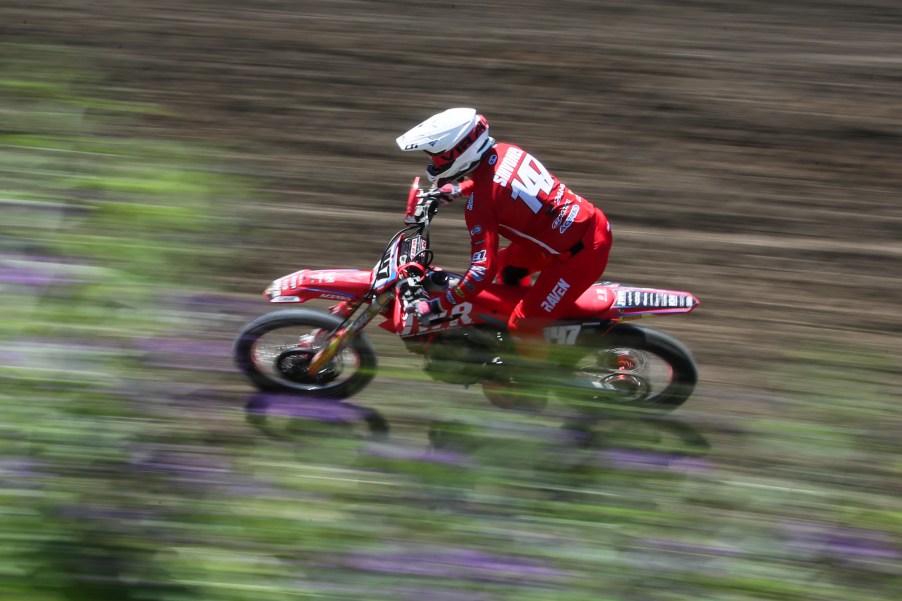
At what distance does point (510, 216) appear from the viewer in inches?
257

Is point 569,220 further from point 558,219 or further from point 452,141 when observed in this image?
point 452,141

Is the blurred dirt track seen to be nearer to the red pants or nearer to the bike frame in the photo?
the bike frame

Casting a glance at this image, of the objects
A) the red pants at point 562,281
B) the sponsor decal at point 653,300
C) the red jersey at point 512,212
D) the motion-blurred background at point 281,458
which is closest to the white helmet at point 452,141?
the red jersey at point 512,212

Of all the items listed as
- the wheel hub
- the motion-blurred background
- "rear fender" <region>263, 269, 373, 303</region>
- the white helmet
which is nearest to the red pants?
the white helmet

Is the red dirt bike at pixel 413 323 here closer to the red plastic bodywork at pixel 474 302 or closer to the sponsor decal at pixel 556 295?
the red plastic bodywork at pixel 474 302

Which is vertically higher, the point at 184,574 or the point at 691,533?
the point at 691,533

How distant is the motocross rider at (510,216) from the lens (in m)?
6.32

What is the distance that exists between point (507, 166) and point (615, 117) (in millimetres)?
4656

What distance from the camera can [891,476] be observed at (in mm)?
2936

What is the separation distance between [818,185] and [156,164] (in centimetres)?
805

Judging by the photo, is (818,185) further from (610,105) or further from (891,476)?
(891,476)

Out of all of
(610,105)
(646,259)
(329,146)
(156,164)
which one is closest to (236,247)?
(156,164)

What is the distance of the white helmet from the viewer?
625 centimetres

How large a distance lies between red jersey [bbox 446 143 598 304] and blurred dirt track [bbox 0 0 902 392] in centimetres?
215
